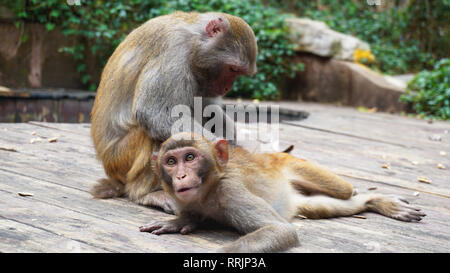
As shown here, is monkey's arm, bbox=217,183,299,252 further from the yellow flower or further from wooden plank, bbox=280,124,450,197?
the yellow flower

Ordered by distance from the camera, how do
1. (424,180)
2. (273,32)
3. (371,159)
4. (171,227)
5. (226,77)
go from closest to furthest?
1. (171,227)
2. (226,77)
3. (424,180)
4. (371,159)
5. (273,32)

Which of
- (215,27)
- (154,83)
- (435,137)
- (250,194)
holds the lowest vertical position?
(435,137)

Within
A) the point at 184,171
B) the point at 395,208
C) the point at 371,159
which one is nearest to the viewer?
the point at 184,171

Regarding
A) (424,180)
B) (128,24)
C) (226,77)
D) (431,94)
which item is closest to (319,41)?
(431,94)

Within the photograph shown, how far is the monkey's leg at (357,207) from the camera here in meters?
3.41

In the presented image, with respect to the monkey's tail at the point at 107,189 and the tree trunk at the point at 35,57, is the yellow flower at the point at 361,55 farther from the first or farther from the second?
the monkey's tail at the point at 107,189

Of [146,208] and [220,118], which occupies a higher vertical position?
[220,118]

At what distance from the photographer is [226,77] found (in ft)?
12.3

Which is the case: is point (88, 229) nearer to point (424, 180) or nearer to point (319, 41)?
point (424, 180)

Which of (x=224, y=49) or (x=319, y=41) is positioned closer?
(x=224, y=49)

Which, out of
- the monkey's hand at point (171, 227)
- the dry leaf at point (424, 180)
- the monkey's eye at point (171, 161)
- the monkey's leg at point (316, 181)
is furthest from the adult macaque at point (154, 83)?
the dry leaf at point (424, 180)

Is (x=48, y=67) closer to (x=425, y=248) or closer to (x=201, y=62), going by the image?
(x=201, y=62)

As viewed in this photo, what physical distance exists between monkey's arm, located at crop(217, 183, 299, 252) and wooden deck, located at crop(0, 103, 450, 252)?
122 millimetres

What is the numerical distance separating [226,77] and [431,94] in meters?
7.60
